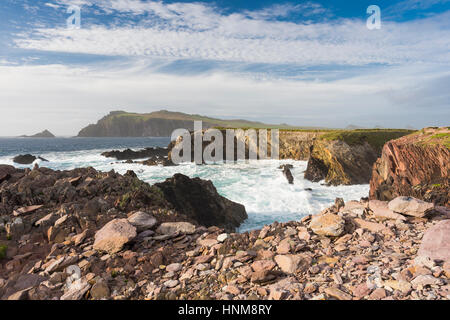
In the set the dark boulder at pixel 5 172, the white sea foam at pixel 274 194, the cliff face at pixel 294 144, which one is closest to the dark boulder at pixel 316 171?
the white sea foam at pixel 274 194

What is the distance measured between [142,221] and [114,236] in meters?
0.99

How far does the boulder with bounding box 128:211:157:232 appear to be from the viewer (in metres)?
6.55

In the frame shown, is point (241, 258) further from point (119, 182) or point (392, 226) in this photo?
point (119, 182)

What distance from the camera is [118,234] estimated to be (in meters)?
5.86

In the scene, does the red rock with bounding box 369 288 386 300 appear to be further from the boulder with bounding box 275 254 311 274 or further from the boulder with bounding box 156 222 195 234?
the boulder with bounding box 156 222 195 234

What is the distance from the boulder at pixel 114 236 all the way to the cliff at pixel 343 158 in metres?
33.8

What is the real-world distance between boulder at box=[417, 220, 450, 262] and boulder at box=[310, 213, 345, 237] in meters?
1.61

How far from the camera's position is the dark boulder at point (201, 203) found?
50.2 ft

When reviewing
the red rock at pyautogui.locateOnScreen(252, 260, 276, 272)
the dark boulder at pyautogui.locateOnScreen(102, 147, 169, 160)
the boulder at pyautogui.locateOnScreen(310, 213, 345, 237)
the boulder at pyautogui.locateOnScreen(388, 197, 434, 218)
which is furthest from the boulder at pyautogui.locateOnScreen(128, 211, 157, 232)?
the dark boulder at pyautogui.locateOnScreen(102, 147, 169, 160)

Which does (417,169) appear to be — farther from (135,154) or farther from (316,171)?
(135,154)

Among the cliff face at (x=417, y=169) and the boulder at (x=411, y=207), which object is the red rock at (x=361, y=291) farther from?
the cliff face at (x=417, y=169)
